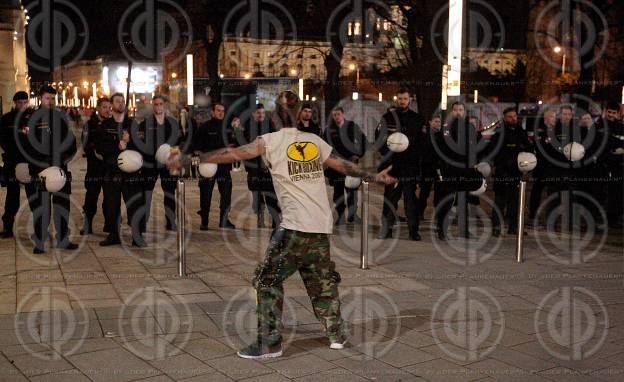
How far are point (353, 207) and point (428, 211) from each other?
2.22 metres

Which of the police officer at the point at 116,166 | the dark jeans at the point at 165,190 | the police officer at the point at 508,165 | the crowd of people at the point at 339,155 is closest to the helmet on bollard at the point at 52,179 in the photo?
the crowd of people at the point at 339,155

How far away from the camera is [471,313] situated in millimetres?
6617

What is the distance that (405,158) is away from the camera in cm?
1031

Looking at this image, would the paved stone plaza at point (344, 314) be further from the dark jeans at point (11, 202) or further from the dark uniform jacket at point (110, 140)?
the dark uniform jacket at point (110, 140)

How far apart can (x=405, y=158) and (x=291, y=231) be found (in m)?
5.27

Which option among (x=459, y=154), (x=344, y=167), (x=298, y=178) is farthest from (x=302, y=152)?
(x=459, y=154)

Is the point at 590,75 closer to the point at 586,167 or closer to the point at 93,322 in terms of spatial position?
the point at 586,167

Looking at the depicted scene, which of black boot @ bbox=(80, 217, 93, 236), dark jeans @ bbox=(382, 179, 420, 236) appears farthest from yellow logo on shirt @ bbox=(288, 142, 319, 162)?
black boot @ bbox=(80, 217, 93, 236)

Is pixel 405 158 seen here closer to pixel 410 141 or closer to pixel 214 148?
pixel 410 141

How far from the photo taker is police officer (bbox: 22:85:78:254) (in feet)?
30.0

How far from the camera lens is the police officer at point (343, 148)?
36.6 ft

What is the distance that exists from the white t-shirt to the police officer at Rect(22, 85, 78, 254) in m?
4.76

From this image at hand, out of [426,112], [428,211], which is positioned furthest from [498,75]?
[428,211]

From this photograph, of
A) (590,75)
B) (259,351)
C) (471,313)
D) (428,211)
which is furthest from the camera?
(590,75)
